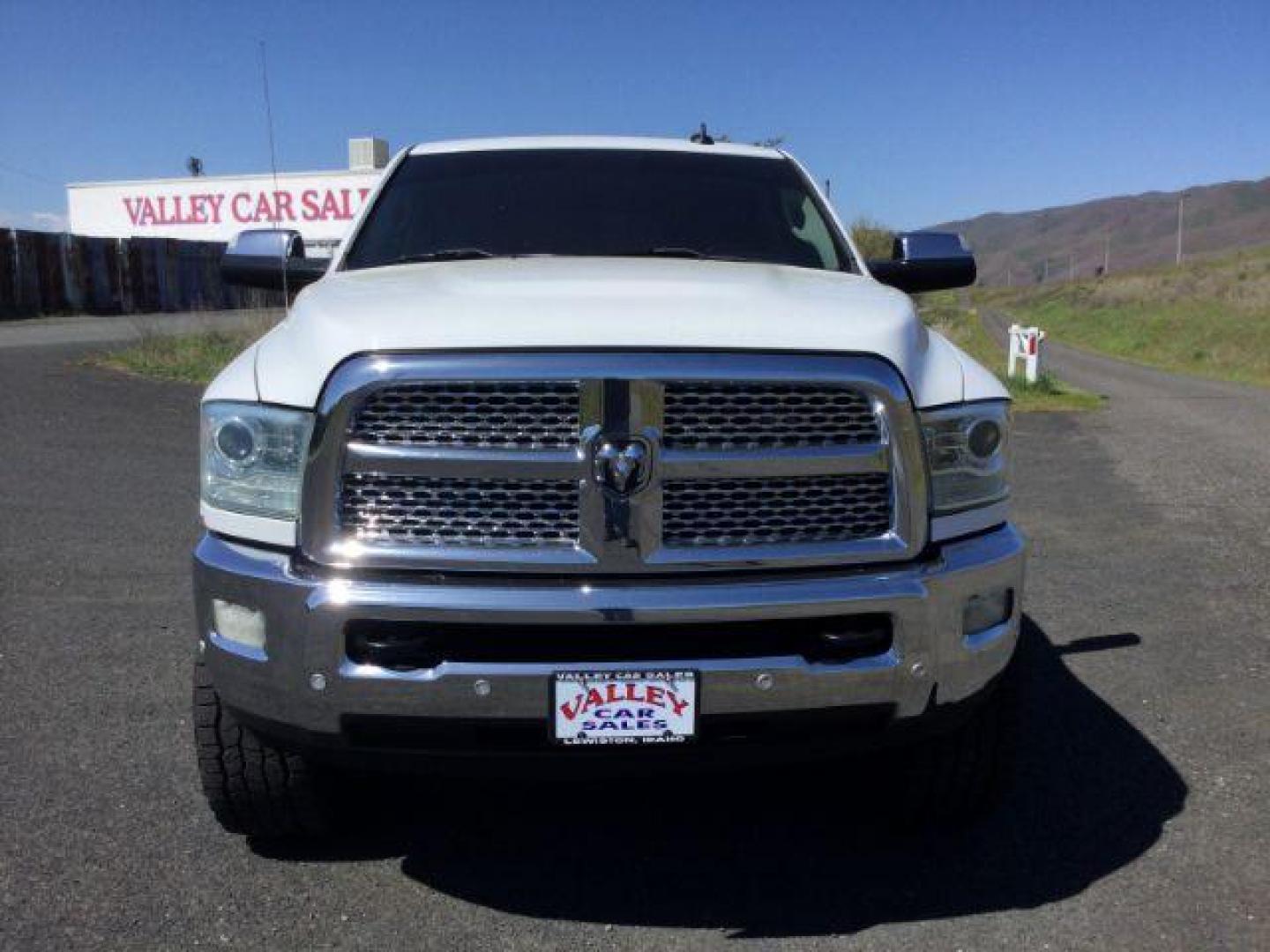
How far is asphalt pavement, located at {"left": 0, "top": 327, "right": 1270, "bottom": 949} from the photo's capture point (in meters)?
2.85

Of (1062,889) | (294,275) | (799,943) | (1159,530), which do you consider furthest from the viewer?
(1159,530)

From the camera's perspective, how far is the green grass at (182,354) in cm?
1341

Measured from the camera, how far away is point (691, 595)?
2.62 meters

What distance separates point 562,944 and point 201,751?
1.03 m

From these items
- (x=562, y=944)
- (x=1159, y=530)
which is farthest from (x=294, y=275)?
(x=1159, y=530)

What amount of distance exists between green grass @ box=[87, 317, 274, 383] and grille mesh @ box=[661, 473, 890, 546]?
11.3 meters

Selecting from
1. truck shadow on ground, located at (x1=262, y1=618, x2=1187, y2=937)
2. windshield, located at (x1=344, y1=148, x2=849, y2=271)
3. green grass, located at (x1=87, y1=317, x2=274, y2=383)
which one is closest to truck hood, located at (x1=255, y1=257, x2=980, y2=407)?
windshield, located at (x1=344, y1=148, x2=849, y2=271)

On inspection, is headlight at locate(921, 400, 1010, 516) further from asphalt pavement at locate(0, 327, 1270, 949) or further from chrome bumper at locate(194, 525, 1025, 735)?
asphalt pavement at locate(0, 327, 1270, 949)

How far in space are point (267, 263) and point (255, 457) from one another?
1794 millimetres

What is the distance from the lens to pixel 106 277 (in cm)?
2803

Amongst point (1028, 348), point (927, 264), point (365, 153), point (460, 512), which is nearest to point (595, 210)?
point (927, 264)

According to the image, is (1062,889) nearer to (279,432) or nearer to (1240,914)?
(1240,914)

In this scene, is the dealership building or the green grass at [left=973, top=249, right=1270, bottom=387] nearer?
the green grass at [left=973, top=249, right=1270, bottom=387]

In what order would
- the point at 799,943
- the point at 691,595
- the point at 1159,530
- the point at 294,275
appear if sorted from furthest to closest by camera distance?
the point at 1159,530 → the point at 294,275 → the point at 799,943 → the point at 691,595
